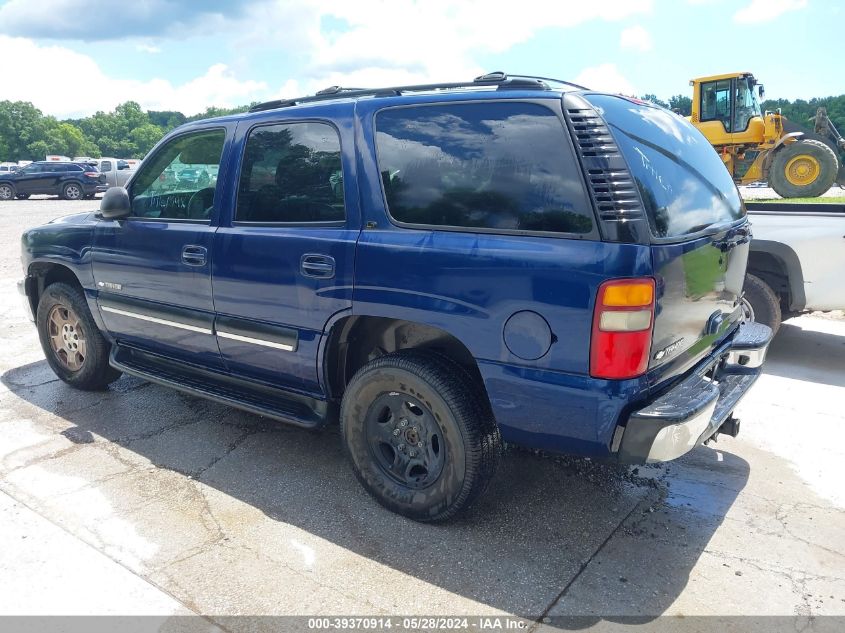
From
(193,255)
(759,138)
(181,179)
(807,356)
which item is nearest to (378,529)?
(193,255)

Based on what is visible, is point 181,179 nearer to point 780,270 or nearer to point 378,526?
point 378,526

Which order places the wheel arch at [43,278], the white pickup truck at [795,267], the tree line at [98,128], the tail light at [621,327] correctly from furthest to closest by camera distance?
the tree line at [98,128], the white pickup truck at [795,267], the wheel arch at [43,278], the tail light at [621,327]

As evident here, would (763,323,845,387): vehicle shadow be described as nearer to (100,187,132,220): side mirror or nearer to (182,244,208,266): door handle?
(182,244,208,266): door handle

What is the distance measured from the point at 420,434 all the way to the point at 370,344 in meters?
0.55

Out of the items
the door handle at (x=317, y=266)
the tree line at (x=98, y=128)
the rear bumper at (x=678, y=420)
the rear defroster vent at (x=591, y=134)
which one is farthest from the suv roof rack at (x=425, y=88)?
the tree line at (x=98, y=128)

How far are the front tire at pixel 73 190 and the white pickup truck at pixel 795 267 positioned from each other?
24162 mm

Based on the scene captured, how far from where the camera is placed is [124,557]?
110 inches

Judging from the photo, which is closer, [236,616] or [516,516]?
[236,616]

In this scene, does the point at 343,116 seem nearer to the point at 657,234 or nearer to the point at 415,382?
the point at 415,382

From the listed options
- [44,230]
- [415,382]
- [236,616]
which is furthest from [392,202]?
[44,230]

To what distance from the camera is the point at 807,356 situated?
562 cm

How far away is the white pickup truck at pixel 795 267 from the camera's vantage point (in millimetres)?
5039

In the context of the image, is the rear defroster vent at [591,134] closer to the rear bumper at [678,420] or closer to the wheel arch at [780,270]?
the rear bumper at [678,420]

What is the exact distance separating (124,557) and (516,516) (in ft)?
5.74
